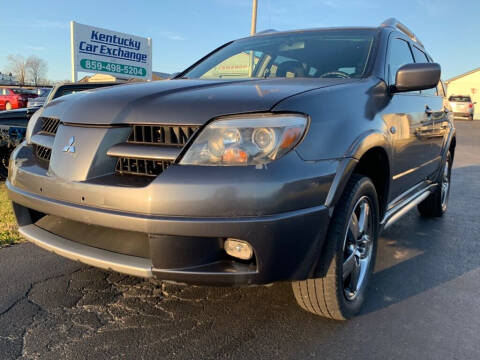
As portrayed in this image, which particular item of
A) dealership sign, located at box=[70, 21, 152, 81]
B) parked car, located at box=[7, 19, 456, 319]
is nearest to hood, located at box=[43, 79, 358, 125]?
parked car, located at box=[7, 19, 456, 319]

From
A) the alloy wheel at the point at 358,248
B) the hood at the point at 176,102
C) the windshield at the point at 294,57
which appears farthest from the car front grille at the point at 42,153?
the alloy wheel at the point at 358,248

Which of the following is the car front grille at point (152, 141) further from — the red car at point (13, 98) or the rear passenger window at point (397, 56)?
the red car at point (13, 98)

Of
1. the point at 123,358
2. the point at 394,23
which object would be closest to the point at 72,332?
the point at 123,358

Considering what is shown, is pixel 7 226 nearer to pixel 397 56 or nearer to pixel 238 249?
pixel 238 249

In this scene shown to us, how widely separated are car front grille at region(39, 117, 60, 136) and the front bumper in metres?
0.50

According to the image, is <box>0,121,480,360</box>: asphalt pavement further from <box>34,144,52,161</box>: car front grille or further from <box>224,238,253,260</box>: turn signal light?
<box>34,144,52,161</box>: car front grille

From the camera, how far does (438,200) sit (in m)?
4.57

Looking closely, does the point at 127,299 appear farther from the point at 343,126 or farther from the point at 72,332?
the point at 343,126

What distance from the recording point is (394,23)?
343 centimetres

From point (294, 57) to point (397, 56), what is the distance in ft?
2.68

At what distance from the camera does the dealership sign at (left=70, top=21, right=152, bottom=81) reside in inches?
597

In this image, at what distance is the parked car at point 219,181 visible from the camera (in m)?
1.70

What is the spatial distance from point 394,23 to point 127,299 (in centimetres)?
296

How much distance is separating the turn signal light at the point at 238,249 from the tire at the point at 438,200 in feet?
10.7
